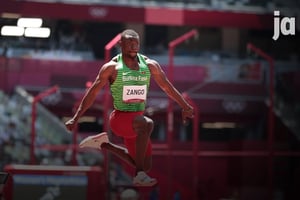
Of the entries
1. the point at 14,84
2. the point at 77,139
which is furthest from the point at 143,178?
the point at 14,84

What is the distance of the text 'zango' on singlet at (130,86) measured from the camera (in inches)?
136

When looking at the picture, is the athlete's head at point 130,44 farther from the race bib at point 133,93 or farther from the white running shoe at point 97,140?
the white running shoe at point 97,140

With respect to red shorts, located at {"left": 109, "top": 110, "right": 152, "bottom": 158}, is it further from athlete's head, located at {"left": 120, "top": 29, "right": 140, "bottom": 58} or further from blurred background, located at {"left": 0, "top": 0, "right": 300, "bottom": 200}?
blurred background, located at {"left": 0, "top": 0, "right": 300, "bottom": 200}

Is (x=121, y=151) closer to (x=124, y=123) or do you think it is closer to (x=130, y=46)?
(x=124, y=123)

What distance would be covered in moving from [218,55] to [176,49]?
1.68 feet

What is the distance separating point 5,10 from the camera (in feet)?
16.2

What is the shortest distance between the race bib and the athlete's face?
172 millimetres

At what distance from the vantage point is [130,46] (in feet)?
11.4

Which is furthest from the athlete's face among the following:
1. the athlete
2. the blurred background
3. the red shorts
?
the blurred background

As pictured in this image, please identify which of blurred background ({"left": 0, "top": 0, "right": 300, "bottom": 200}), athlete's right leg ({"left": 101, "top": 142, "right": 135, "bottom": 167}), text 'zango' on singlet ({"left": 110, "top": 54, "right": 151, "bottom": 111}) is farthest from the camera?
blurred background ({"left": 0, "top": 0, "right": 300, "bottom": 200})

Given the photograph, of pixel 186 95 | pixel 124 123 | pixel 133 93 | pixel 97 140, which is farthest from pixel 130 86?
pixel 186 95

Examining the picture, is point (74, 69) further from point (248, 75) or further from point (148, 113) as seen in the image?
point (248, 75)

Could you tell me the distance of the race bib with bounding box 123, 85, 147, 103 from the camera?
11.3 feet

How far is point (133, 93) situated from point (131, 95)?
16 millimetres
